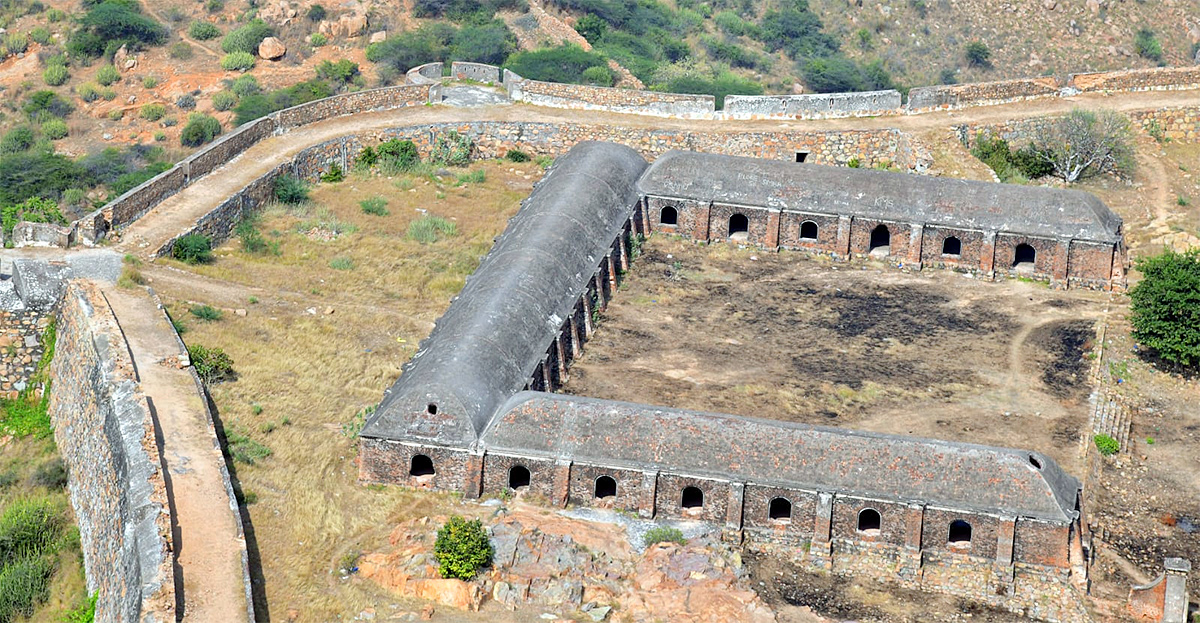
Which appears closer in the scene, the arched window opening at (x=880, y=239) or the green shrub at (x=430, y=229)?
the arched window opening at (x=880, y=239)

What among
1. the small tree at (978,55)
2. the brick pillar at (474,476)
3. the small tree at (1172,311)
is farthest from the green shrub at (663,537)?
the small tree at (978,55)

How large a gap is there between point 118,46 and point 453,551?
45312mm

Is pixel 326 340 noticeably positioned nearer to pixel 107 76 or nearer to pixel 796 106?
pixel 796 106

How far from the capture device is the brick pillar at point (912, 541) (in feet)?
108

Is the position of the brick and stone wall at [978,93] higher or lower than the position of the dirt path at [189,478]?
higher

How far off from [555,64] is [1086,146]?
22.6m

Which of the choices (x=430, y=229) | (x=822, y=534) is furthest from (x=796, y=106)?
(x=822, y=534)

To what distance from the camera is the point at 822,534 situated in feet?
110

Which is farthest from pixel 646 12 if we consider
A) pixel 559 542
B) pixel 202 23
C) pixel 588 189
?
pixel 559 542

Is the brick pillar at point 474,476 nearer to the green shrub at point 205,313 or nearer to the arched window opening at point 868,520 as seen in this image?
the arched window opening at point 868,520

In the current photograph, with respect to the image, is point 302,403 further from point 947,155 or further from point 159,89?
point 159,89

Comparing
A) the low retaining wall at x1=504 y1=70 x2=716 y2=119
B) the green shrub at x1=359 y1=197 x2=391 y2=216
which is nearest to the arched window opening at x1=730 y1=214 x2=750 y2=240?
the low retaining wall at x1=504 y1=70 x2=716 y2=119

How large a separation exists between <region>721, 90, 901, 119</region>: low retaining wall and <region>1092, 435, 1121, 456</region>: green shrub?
2091 centimetres

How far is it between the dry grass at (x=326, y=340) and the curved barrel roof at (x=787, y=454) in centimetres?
262
